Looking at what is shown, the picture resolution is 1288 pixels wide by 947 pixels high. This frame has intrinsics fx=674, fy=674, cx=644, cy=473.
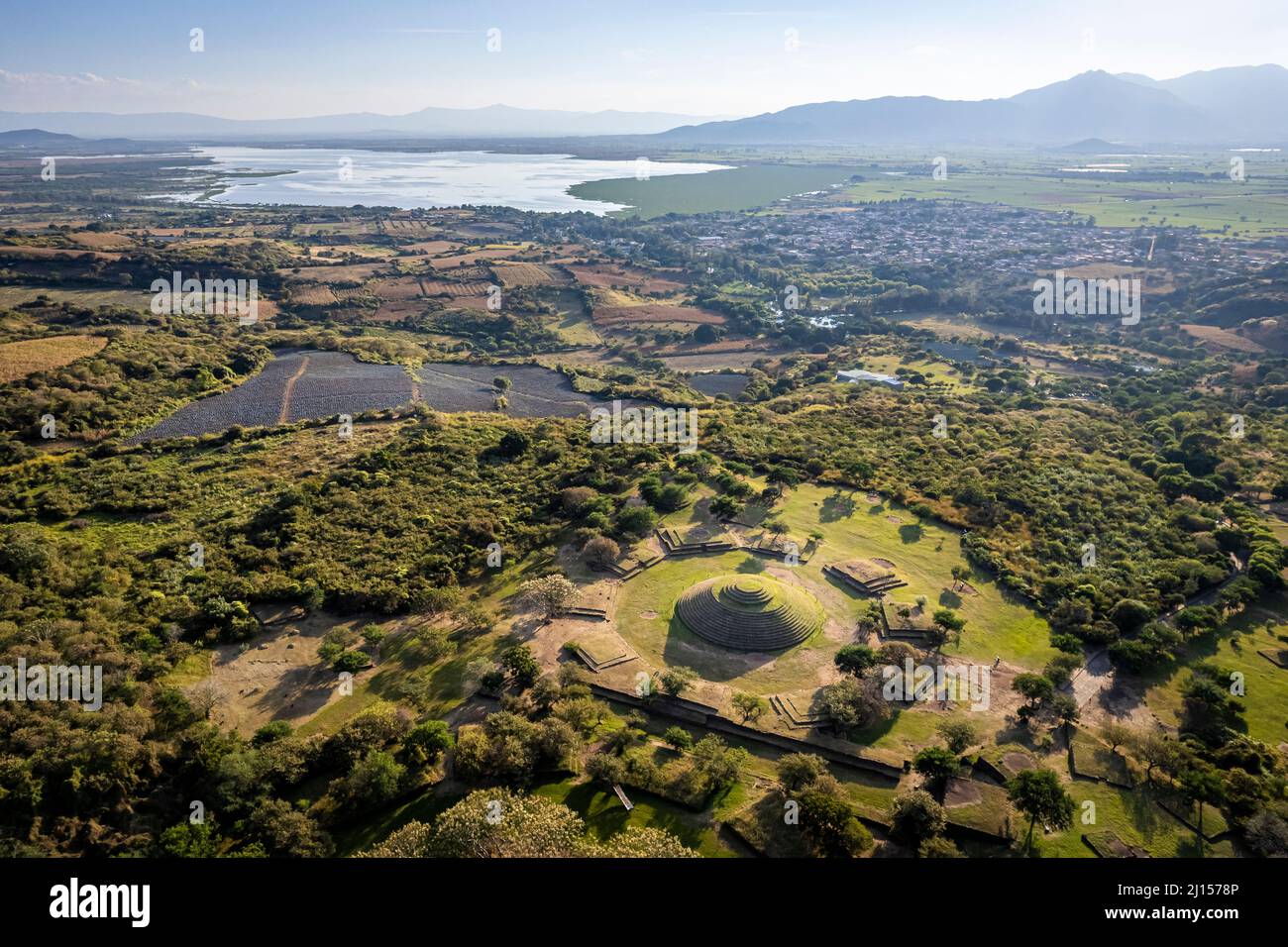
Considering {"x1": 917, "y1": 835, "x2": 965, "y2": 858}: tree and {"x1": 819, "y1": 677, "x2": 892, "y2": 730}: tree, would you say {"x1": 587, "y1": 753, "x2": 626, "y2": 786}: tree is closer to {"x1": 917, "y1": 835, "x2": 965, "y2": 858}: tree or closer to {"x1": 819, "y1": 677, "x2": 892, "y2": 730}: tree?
{"x1": 819, "y1": 677, "x2": 892, "y2": 730}: tree

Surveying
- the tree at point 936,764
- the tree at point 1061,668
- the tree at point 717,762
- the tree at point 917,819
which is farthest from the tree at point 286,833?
the tree at point 1061,668

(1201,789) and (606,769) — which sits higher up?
(606,769)

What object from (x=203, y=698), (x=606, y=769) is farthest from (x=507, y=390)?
(x=606, y=769)

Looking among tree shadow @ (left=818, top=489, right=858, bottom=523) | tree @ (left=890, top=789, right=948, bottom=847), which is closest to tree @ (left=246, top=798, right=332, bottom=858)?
tree @ (left=890, top=789, right=948, bottom=847)

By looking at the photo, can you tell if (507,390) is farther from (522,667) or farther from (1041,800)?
(1041,800)

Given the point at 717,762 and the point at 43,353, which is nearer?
the point at 717,762

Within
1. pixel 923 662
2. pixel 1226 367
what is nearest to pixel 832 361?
pixel 1226 367

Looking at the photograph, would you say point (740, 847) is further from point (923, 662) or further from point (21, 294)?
point (21, 294)
